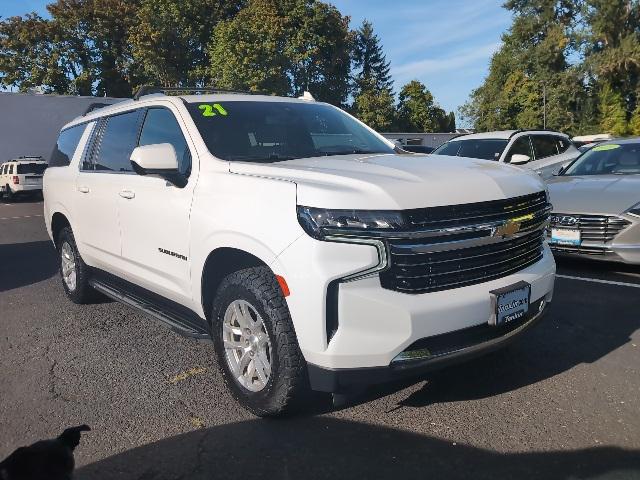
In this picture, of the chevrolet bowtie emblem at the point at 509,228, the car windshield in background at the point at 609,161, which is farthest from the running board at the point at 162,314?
the car windshield in background at the point at 609,161

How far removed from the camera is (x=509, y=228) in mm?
3148

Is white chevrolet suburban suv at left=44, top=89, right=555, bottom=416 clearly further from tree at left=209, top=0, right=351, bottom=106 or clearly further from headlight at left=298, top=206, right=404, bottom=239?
tree at left=209, top=0, right=351, bottom=106

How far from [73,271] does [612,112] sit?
5172 cm

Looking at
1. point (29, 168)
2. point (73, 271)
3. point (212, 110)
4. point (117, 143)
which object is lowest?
point (73, 271)

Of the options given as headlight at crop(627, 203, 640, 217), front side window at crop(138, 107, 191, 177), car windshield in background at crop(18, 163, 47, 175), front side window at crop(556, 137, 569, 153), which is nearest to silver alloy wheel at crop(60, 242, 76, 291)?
front side window at crop(138, 107, 191, 177)

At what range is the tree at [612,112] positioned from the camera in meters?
47.5

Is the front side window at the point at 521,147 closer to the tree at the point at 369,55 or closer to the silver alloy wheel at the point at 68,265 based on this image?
the silver alloy wheel at the point at 68,265

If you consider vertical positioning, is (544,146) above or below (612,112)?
below

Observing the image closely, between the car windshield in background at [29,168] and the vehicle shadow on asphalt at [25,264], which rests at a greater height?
the car windshield in background at [29,168]

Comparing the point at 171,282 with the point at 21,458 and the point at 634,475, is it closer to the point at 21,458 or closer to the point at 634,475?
the point at 21,458

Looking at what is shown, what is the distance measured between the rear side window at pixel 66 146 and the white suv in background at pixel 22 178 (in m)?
17.6

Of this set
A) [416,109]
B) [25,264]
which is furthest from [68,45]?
[25,264]

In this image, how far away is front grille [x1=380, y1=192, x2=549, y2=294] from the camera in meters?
2.79

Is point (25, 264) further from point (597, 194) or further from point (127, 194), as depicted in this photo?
point (597, 194)
